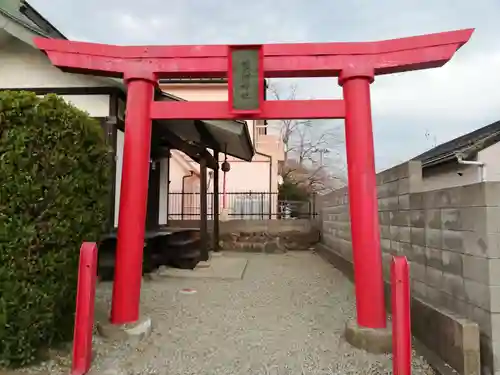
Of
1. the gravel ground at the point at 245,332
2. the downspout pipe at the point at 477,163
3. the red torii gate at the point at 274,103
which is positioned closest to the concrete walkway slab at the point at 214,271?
the gravel ground at the point at 245,332

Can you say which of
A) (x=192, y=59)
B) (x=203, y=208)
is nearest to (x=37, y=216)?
(x=192, y=59)

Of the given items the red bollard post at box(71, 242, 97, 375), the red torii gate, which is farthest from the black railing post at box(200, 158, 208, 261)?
the red bollard post at box(71, 242, 97, 375)

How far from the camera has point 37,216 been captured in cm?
316

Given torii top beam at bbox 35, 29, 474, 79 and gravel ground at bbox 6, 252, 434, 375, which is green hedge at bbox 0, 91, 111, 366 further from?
torii top beam at bbox 35, 29, 474, 79

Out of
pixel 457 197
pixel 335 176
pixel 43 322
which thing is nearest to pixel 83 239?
pixel 43 322

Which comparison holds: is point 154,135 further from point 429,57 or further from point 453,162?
point 453,162

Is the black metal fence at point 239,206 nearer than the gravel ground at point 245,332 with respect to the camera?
No

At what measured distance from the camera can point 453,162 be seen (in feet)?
31.6

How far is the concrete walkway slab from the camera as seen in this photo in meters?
7.34

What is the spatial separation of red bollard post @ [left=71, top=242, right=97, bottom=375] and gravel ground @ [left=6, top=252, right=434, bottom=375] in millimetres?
234

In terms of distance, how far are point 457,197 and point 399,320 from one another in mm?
1159

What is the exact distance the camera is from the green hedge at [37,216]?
3.04 metres

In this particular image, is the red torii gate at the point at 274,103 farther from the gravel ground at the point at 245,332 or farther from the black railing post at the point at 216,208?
the black railing post at the point at 216,208

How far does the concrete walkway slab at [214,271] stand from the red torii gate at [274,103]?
10.5ft
